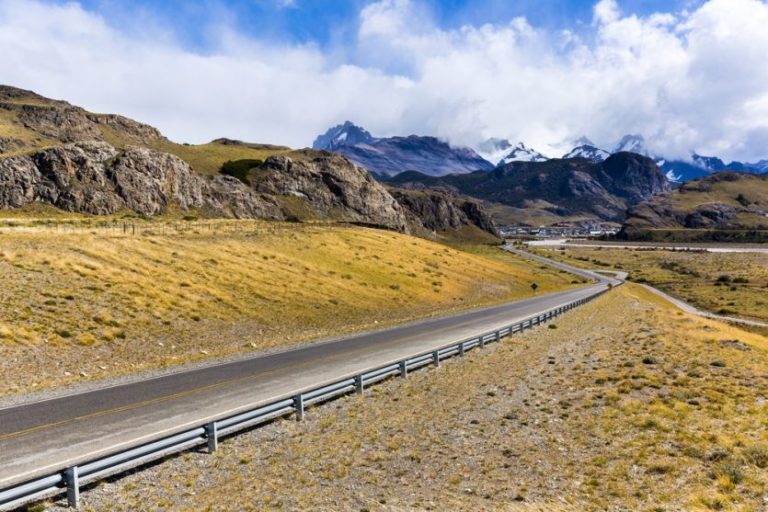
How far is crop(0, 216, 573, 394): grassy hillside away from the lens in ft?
80.6

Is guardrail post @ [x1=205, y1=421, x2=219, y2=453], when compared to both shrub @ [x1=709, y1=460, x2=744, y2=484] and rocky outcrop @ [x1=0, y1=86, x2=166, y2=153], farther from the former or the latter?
rocky outcrop @ [x1=0, y1=86, x2=166, y2=153]

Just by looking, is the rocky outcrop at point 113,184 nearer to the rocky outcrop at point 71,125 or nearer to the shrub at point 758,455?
the rocky outcrop at point 71,125

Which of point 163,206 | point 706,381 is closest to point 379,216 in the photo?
point 163,206

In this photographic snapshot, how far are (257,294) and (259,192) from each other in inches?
4047

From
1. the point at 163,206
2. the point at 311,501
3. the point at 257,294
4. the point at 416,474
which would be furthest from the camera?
the point at 163,206

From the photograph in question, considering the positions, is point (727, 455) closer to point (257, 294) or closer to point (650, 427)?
point (650, 427)

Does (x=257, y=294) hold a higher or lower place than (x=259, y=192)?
lower

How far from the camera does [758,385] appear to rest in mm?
21797

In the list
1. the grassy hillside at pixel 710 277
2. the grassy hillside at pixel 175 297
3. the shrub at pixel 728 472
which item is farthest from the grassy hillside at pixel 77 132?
the shrub at pixel 728 472

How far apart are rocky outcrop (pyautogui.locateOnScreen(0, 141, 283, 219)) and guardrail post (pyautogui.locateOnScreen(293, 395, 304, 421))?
9872 centimetres

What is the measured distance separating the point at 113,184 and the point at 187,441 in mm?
108701

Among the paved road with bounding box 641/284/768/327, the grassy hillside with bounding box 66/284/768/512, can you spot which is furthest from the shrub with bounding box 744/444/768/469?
the paved road with bounding box 641/284/768/327

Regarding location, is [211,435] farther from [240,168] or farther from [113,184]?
[240,168]

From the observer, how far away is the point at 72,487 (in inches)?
422
